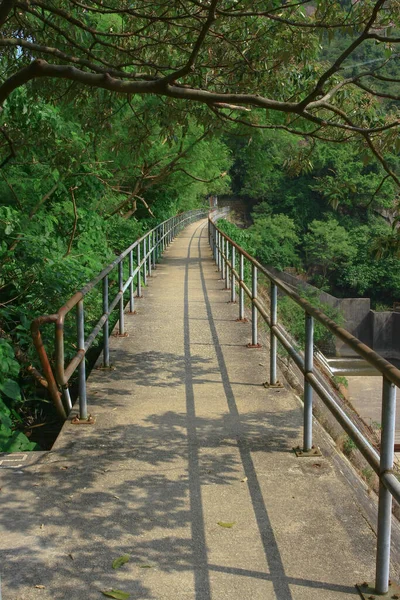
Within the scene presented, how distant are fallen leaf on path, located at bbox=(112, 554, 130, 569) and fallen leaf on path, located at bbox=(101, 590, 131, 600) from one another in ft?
0.67

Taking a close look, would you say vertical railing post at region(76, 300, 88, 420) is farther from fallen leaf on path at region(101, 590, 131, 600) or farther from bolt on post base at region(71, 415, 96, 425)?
fallen leaf on path at region(101, 590, 131, 600)

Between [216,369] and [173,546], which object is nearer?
[173,546]

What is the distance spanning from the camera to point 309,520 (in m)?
3.61

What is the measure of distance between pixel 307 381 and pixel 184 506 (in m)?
1.10

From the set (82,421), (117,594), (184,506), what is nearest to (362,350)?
(184,506)

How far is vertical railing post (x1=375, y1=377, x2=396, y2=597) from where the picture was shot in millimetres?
2709

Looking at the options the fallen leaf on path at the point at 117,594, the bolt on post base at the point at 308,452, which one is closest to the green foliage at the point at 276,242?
the bolt on post base at the point at 308,452

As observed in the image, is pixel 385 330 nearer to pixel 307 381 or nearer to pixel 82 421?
pixel 82 421

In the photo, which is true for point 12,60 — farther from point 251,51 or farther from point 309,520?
point 309,520

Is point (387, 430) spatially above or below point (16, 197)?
below

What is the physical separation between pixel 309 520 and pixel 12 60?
5.44m

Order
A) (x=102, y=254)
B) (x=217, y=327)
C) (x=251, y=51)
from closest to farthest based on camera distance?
(x=251, y=51)
(x=217, y=327)
(x=102, y=254)

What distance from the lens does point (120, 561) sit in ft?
10.4

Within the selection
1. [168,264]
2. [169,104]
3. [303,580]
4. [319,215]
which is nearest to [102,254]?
[169,104]
